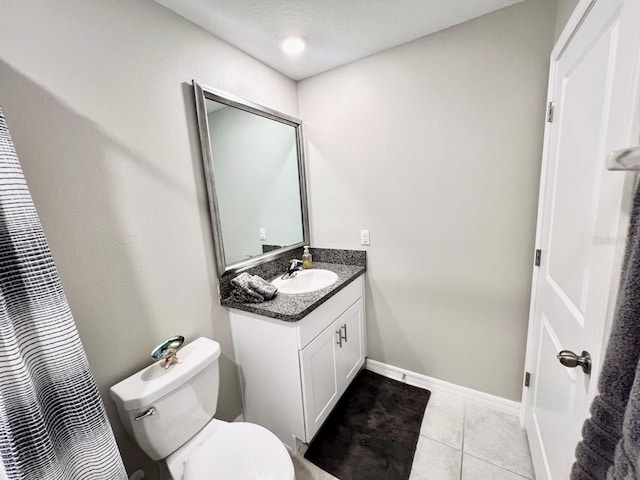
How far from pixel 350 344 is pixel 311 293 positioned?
2.00 feet

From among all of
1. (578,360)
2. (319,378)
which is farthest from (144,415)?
(578,360)

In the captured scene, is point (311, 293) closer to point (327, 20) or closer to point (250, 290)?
point (250, 290)

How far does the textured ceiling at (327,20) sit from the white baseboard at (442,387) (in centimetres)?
224

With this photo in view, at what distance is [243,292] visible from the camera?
1.50 m

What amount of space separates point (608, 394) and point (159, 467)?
1.66 metres

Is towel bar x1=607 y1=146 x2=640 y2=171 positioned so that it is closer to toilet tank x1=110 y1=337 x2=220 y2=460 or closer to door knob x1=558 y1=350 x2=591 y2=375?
door knob x1=558 y1=350 x2=591 y2=375

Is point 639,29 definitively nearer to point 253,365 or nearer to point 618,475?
point 618,475

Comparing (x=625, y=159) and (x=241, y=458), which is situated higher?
(x=625, y=159)

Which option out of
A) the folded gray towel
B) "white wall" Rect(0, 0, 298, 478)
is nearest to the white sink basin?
the folded gray towel

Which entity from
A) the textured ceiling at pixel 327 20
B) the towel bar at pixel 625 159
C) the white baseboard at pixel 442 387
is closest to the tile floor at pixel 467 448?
the white baseboard at pixel 442 387

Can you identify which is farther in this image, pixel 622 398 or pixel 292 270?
pixel 292 270

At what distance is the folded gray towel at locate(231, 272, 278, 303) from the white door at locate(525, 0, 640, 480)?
127 centimetres

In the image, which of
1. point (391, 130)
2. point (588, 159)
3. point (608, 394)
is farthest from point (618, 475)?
point (391, 130)

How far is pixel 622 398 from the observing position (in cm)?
47
